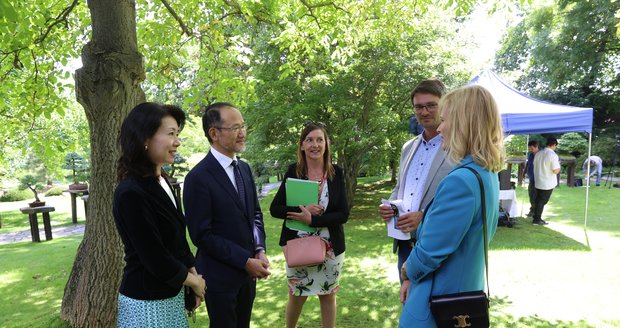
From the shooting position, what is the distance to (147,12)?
275 inches

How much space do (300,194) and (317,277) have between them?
741 millimetres

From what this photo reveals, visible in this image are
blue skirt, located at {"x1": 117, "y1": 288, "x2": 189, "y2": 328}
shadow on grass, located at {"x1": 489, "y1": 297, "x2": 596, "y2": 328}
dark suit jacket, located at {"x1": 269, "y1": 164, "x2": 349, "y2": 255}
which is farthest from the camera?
shadow on grass, located at {"x1": 489, "y1": 297, "x2": 596, "y2": 328}

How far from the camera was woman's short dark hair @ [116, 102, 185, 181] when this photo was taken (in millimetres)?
1982

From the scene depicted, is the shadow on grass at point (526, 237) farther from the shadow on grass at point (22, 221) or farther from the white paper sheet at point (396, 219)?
the shadow on grass at point (22, 221)

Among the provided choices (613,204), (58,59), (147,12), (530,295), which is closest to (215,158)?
(530,295)

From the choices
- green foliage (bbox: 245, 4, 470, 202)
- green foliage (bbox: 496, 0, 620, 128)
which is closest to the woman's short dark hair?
green foliage (bbox: 245, 4, 470, 202)

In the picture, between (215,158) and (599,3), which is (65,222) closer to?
(215,158)

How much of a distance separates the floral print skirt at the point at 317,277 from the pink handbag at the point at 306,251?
17 cm

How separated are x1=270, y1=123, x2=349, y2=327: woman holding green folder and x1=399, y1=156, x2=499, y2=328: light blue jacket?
1.42 m

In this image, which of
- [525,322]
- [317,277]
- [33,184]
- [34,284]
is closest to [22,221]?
[33,184]

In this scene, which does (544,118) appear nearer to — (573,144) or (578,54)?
(573,144)

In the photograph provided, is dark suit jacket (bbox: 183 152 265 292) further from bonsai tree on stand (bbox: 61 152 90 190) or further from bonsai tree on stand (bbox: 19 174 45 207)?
bonsai tree on stand (bbox: 61 152 90 190)

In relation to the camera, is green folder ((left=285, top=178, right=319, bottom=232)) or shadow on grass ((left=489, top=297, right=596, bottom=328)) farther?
shadow on grass ((left=489, top=297, right=596, bottom=328))

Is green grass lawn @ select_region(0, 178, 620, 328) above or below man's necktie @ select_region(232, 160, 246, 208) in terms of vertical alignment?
below
